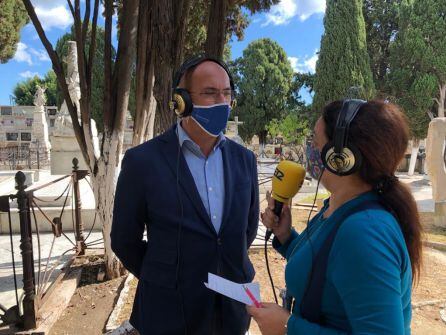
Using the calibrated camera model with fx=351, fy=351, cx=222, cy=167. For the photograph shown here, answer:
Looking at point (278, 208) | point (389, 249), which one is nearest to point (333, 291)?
point (389, 249)

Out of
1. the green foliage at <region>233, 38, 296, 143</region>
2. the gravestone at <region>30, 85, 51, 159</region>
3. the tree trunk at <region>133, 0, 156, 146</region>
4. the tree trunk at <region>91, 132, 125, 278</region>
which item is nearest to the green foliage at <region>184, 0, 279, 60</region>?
the tree trunk at <region>133, 0, 156, 146</region>

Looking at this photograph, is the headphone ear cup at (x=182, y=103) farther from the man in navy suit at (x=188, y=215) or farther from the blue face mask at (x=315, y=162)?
the blue face mask at (x=315, y=162)

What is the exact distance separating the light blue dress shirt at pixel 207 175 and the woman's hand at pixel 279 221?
28 centimetres

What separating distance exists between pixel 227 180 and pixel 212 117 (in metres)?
0.40

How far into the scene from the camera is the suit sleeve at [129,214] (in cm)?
191

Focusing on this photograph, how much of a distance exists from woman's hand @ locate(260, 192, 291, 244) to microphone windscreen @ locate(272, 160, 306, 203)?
7cm

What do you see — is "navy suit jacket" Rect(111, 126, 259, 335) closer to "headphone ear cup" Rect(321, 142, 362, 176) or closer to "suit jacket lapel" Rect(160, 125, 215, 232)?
"suit jacket lapel" Rect(160, 125, 215, 232)

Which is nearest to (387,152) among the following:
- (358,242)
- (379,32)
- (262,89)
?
(358,242)

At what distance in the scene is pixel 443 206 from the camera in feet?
29.8

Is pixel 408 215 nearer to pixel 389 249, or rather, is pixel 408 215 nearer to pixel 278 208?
pixel 389 249

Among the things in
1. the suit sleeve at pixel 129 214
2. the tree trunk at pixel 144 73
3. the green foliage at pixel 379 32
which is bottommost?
the suit sleeve at pixel 129 214

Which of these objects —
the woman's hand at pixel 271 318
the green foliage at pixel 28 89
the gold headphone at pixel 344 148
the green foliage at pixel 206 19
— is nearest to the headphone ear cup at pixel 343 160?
the gold headphone at pixel 344 148

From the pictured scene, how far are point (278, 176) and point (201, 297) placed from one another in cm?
79

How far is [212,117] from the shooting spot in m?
2.14
